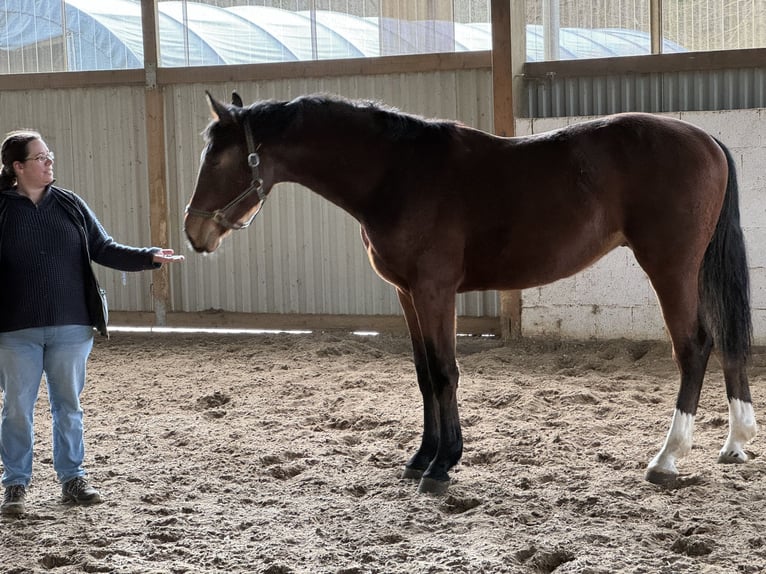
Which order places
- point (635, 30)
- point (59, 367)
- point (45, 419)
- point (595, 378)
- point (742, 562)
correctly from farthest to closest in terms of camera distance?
point (635, 30) < point (595, 378) < point (45, 419) < point (59, 367) < point (742, 562)

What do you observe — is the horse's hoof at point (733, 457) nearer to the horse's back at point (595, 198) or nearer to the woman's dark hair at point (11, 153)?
the horse's back at point (595, 198)

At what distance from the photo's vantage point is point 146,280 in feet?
26.6

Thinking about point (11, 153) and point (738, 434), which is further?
point (738, 434)

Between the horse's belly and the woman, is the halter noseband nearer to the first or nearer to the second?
the woman

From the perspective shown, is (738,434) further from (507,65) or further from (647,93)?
(507,65)

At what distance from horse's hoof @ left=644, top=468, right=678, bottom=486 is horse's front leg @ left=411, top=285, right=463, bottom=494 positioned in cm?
81

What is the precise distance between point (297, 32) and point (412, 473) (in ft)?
16.4

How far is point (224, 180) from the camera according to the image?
3768 millimetres

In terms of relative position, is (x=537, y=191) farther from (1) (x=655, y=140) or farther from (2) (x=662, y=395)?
(2) (x=662, y=395)

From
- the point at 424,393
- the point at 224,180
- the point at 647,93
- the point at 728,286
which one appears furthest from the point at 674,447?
the point at 647,93

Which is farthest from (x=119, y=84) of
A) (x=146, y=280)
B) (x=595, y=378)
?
(x=595, y=378)

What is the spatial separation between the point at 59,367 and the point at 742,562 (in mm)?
2578

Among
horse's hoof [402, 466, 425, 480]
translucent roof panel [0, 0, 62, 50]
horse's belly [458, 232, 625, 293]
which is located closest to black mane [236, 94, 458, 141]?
horse's belly [458, 232, 625, 293]

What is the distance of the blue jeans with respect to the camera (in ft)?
11.1
